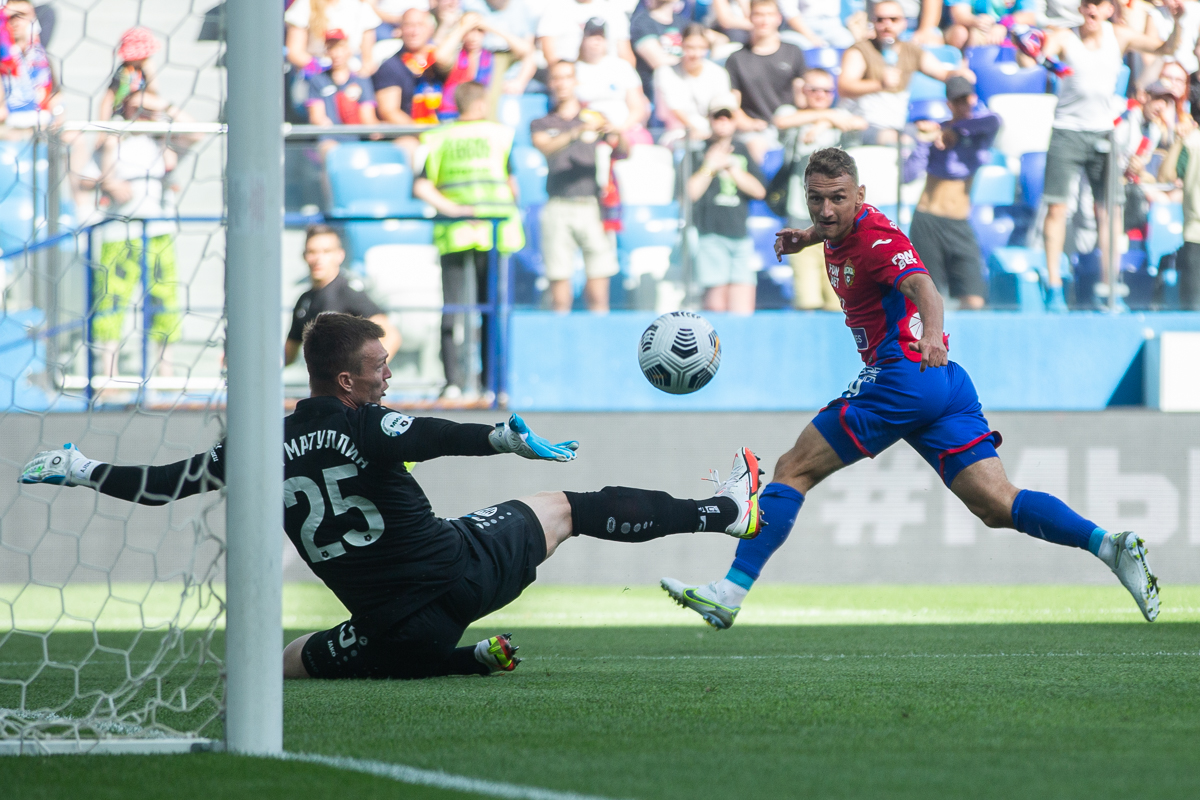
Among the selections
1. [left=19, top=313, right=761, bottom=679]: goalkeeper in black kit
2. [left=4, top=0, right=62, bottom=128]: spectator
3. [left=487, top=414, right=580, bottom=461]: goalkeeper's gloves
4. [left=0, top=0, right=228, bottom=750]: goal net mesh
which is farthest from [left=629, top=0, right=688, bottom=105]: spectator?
[left=487, top=414, right=580, bottom=461]: goalkeeper's gloves

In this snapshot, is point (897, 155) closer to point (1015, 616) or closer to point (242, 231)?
point (1015, 616)

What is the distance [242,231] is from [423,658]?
6.15ft

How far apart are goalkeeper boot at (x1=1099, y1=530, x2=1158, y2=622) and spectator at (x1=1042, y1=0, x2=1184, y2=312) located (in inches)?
209

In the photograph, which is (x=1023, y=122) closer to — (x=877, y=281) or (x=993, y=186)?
(x=993, y=186)

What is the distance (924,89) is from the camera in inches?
440

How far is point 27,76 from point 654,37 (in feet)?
19.0

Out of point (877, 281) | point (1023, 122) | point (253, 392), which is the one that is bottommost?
point (253, 392)

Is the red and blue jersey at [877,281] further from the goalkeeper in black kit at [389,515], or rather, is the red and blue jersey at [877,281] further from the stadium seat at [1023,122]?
the stadium seat at [1023,122]

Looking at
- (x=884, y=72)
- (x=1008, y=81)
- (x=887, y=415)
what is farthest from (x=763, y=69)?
(x=887, y=415)

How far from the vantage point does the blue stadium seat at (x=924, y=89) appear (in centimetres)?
1112

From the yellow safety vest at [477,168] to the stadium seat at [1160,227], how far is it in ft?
15.3

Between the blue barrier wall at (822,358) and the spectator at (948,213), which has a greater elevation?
the spectator at (948,213)

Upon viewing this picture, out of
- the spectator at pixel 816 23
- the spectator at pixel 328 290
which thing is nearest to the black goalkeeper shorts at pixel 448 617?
the spectator at pixel 328 290

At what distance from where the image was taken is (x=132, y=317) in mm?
9203
